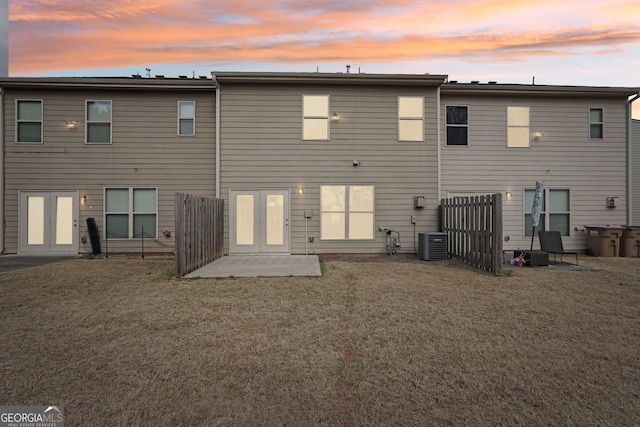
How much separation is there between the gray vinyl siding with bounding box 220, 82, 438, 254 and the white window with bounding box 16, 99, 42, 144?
19.2ft

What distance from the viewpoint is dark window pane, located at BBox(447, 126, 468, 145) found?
1174 centimetres

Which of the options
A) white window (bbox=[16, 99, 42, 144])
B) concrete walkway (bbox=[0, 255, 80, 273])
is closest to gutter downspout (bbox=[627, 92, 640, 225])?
concrete walkway (bbox=[0, 255, 80, 273])

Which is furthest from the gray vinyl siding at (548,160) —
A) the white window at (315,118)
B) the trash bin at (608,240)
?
the white window at (315,118)

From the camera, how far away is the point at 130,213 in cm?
1108

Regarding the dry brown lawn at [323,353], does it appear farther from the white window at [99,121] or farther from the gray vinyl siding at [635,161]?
the gray vinyl siding at [635,161]

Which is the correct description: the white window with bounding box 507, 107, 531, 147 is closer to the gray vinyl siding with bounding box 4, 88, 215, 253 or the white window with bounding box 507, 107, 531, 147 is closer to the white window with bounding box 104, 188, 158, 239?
the gray vinyl siding with bounding box 4, 88, 215, 253

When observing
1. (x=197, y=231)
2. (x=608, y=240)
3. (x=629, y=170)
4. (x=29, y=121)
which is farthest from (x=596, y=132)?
(x=29, y=121)

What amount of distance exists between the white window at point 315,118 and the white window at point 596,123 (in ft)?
30.2

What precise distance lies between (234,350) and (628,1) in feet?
43.0

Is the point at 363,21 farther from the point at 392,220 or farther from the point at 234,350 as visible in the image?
the point at 234,350

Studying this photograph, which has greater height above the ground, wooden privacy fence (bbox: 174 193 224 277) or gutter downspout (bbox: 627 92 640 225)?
gutter downspout (bbox: 627 92 640 225)

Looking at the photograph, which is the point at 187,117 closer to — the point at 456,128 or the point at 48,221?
the point at 48,221

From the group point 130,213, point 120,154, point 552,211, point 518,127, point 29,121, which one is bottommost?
point 130,213

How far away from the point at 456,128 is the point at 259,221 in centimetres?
724
